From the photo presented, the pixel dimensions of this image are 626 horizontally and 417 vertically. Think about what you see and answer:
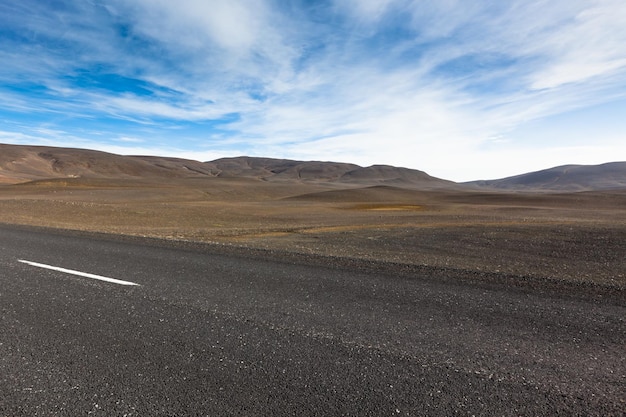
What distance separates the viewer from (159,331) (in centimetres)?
426

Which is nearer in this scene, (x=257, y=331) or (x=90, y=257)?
(x=257, y=331)

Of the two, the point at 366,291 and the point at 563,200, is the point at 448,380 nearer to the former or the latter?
the point at 366,291

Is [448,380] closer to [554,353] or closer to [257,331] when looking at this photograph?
[554,353]

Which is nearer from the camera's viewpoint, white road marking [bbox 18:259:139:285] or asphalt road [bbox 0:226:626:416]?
asphalt road [bbox 0:226:626:416]

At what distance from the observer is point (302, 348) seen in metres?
3.86

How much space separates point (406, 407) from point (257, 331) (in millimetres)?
2002

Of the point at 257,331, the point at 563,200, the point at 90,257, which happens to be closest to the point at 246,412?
the point at 257,331

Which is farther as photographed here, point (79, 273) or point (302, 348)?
point (79, 273)

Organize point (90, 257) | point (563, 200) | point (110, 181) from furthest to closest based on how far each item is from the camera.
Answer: point (110, 181), point (563, 200), point (90, 257)

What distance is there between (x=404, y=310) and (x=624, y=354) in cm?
235

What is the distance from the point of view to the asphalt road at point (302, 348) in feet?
9.62

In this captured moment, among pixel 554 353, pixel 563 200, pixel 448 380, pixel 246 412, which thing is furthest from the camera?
pixel 563 200

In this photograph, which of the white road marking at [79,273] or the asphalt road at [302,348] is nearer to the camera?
the asphalt road at [302,348]

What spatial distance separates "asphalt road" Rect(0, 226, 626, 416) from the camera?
9.62ft
